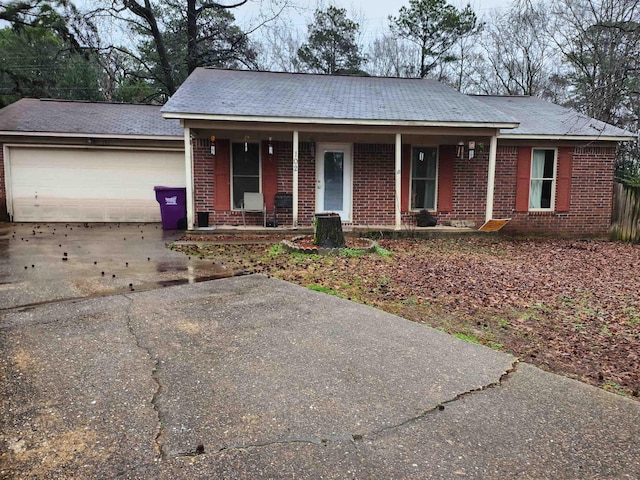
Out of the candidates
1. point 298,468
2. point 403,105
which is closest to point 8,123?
point 403,105

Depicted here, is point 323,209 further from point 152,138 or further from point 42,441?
point 42,441

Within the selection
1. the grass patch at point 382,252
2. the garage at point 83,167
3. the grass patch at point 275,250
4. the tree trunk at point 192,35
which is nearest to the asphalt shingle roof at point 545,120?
the grass patch at point 382,252

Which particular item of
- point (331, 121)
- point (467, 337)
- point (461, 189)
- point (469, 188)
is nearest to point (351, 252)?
point (331, 121)

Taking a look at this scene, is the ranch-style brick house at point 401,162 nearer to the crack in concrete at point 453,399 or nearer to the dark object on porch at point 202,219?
the dark object on porch at point 202,219

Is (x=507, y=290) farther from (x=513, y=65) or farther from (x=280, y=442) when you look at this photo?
(x=513, y=65)

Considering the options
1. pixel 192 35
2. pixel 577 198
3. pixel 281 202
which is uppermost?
pixel 192 35

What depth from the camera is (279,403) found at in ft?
9.38

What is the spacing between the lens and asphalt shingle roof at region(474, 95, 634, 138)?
37.2ft

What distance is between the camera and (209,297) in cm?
527

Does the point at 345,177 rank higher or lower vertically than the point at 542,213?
higher

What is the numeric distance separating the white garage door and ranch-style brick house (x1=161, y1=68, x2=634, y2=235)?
2651mm

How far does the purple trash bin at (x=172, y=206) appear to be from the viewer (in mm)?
11328

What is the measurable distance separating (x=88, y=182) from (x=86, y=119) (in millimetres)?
2046

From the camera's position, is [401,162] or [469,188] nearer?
[401,162]
